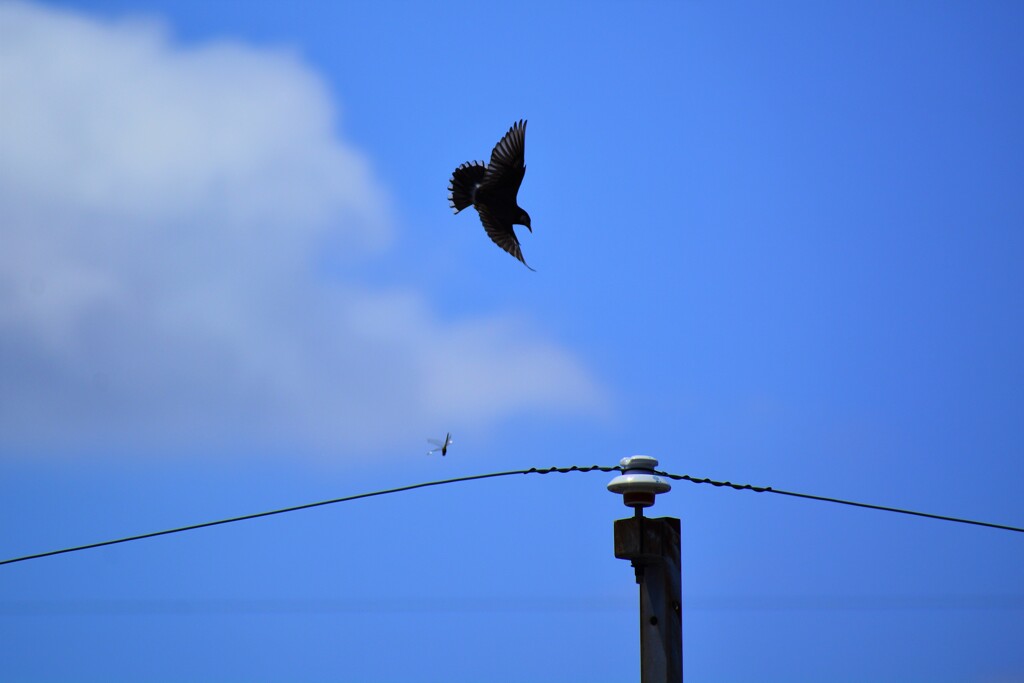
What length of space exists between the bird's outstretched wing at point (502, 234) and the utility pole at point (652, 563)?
9707 millimetres

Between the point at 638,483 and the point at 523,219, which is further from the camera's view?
the point at 523,219

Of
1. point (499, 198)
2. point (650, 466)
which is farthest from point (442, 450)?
point (650, 466)

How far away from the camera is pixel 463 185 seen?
60.7ft

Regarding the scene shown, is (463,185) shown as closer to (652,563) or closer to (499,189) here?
(499,189)

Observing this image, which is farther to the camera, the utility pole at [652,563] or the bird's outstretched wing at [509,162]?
the bird's outstretched wing at [509,162]

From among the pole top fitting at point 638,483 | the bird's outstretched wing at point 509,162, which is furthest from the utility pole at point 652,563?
the bird's outstretched wing at point 509,162

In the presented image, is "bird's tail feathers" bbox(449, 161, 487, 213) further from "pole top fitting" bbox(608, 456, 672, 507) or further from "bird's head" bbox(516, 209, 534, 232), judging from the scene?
"pole top fitting" bbox(608, 456, 672, 507)

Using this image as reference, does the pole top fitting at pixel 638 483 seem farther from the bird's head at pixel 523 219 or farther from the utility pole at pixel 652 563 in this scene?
the bird's head at pixel 523 219

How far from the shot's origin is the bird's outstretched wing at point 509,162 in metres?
17.2

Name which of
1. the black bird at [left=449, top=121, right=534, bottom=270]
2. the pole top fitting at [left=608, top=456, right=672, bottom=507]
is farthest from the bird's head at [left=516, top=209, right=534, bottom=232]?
the pole top fitting at [left=608, top=456, right=672, bottom=507]

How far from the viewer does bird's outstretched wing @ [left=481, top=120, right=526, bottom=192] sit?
56.4 ft

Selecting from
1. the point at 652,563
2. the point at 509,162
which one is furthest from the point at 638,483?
the point at 509,162

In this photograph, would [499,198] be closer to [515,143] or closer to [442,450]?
[515,143]

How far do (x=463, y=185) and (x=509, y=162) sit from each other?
1.33 metres
